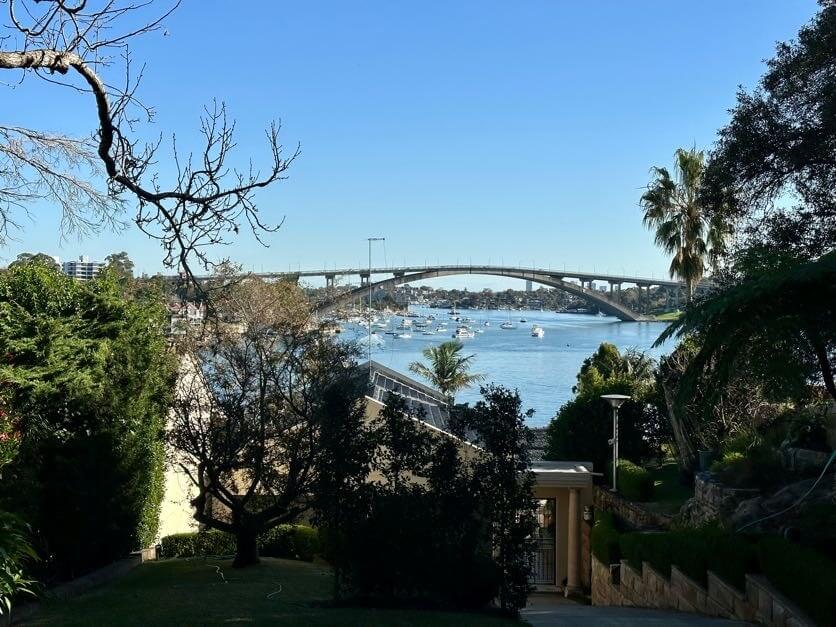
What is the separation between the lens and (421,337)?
68062 mm

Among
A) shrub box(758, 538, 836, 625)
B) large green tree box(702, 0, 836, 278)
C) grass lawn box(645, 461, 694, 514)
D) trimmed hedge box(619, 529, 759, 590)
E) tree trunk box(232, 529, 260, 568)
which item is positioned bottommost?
tree trunk box(232, 529, 260, 568)

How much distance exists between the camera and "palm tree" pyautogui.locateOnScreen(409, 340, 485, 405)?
1276 inches

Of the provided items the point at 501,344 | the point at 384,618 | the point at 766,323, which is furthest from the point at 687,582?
the point at 501,344

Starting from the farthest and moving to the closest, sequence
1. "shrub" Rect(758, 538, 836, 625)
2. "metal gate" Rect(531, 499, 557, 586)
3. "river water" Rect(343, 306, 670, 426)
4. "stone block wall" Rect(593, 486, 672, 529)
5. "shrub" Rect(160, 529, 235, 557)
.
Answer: "river water" Rect(343, 306, 670, 426)
"metal gate" Rect(531, 499, 557, 586)
"shrub" Rect(160, 529, 235, 557)
"stone block wall" Rect(593, 486, 672, 529)
"shrub" Rect(758, 538, 836, 625)

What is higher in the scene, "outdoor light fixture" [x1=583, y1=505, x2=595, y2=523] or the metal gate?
"outdoor light fixture" [x1=583, y1=505, x2=595, y2=523]

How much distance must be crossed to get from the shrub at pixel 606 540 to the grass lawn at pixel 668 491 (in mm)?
861

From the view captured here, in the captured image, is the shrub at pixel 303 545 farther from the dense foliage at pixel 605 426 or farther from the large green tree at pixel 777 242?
the large green tree at pixel 777 242

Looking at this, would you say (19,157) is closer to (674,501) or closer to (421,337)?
(674,501)

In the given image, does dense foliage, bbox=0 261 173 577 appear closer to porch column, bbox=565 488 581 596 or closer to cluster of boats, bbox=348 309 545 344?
porch column, bbox=565 488 581 596

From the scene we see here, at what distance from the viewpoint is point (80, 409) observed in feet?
37.8

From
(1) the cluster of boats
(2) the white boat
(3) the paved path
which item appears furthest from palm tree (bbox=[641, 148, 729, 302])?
(2) the white boat

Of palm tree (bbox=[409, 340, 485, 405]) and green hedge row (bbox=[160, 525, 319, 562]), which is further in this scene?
palm tree (bbox=[409, 340, 485, 405])

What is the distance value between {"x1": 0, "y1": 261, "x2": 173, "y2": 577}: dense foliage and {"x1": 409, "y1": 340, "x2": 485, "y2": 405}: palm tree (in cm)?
1962

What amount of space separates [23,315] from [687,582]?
29.5ft
